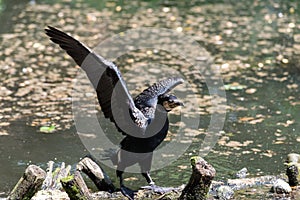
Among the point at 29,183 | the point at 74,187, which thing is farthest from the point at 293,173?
the point at 29,183

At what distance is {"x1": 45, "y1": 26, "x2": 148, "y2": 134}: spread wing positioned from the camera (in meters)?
4.68

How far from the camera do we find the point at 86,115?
777 cm

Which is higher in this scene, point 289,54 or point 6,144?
point 6,144

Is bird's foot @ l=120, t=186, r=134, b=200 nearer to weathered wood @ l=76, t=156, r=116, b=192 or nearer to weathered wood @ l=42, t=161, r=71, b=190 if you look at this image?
weathered wood @ l=76, t=156, r=116, b=192

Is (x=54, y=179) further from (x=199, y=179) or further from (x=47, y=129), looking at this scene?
(x=47, y=129)

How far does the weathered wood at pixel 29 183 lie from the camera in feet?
14.7

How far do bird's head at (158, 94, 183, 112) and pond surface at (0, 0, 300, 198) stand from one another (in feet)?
2.97

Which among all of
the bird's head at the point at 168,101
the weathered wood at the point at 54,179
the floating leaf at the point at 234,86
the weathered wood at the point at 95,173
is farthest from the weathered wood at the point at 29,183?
the floating leaf at the point at 234,86

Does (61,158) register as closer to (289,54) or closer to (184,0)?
(289,54)

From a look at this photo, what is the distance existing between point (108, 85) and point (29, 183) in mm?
951

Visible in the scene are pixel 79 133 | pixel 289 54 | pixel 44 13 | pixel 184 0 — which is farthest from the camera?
pixel 184 0

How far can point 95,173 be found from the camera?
5.05 m

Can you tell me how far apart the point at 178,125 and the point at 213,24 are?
5931 mm

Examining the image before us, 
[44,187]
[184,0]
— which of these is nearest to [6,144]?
[44,187]
